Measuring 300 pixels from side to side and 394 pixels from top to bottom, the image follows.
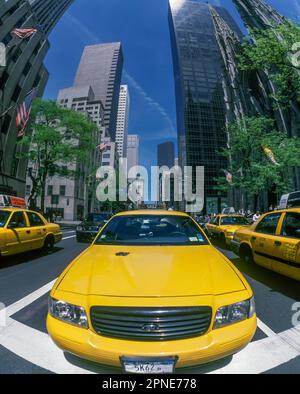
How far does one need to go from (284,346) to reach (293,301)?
1.95 metres

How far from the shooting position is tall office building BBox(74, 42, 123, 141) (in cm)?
15150

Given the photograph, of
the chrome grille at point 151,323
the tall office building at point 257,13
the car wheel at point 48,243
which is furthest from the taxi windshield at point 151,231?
the tall office building at point 257,13

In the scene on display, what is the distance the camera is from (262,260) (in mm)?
6199

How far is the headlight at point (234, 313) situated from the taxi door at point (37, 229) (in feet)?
25.6

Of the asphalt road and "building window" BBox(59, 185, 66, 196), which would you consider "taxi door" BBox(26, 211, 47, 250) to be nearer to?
the asphalt road

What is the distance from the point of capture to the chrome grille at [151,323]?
2072mm

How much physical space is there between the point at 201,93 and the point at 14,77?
87718mm

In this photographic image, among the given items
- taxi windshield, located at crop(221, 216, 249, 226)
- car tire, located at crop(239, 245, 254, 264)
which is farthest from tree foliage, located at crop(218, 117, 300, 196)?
car tire, located at crop(239, 245, 254, 264)

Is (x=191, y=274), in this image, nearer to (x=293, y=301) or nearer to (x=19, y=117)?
(x=293, y=301)

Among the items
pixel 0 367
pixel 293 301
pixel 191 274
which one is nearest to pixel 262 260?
pixel 293 301

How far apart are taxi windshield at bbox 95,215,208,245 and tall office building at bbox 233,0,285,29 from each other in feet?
130

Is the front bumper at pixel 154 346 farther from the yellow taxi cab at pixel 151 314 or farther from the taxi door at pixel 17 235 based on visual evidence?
the taxi door at pixel 17 235

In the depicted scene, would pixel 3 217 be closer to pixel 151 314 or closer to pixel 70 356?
pixel 70 356

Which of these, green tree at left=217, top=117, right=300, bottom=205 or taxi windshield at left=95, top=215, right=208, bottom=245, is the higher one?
green tree at left=217, top=117, right=300, bottom=205
